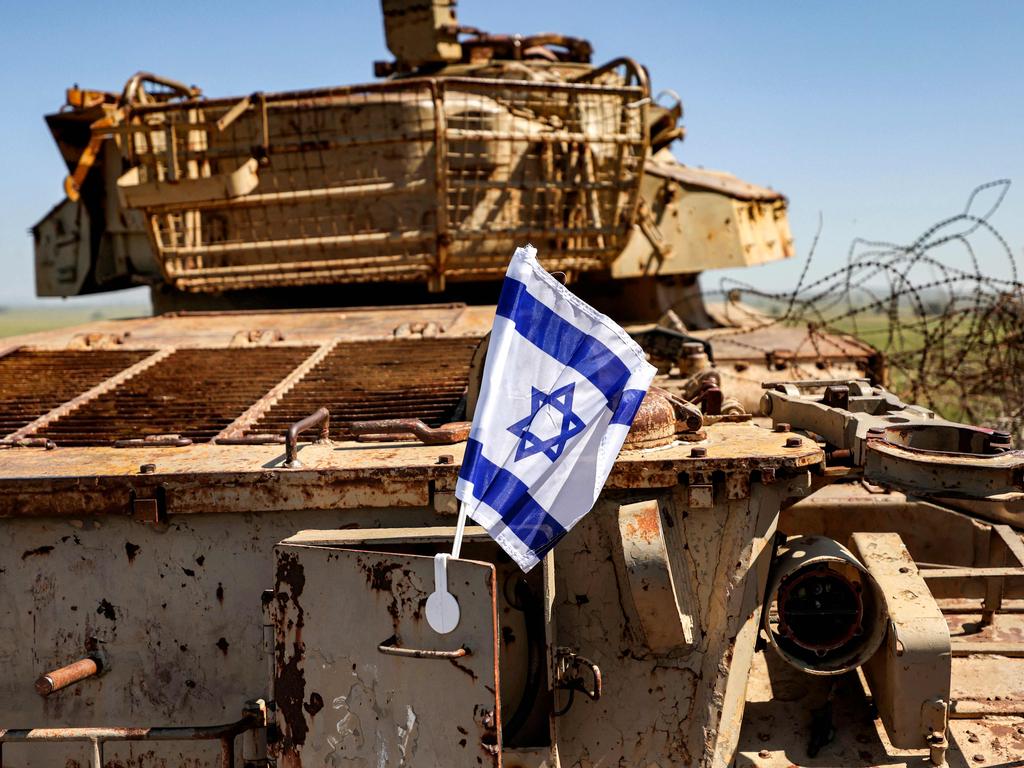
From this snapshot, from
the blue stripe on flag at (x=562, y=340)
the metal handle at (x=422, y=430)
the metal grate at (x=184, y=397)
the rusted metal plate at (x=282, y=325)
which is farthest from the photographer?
the rusted metal plate at (x=282, y=325)

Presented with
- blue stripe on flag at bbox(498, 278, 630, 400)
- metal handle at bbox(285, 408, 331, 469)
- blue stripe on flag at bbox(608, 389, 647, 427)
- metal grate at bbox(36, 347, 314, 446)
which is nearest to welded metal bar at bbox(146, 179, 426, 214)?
metal grate at bbox(36, 347, 314, 446)

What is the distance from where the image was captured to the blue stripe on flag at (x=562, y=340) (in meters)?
3.44

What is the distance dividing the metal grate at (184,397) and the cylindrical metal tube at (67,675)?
0.97m

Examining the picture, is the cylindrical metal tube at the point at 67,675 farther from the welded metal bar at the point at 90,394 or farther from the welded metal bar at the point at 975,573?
the welded metal bar at the point at 975,573

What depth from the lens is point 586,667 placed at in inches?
156

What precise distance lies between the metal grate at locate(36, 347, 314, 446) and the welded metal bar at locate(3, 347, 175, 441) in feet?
0.10

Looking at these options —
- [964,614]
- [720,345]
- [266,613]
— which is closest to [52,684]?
[266,613]

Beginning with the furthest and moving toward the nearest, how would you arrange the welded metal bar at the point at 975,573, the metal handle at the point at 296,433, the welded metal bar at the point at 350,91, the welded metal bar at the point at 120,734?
the welded metal bar at the point at 350,91 < the welded metal bar at the point at 975,573 < the metal handle at the point at 296,433 < the welded metal bar at the point at 120,734

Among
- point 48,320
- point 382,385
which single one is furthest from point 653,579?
point 48,320

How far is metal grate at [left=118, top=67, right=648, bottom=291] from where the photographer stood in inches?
270

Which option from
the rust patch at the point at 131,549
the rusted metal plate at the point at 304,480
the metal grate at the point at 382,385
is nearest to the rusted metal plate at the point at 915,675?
the rusted metal plate at the point at 304,480

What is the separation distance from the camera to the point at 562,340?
3.50 m

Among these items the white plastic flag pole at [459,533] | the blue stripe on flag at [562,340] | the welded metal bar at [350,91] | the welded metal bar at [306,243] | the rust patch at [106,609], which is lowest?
the rust patch at [106,609]

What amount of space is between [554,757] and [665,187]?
204 inches
